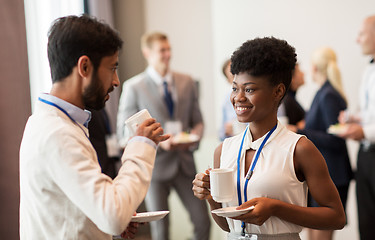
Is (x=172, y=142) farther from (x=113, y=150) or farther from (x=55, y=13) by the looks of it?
(x=55, y=13)

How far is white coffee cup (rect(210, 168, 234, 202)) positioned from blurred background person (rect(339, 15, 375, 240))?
212 cm

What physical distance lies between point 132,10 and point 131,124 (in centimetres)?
402

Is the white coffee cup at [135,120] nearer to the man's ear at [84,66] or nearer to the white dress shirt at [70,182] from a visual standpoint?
the white dress shirt at [70,182]

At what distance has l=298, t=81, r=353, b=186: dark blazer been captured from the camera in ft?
11.4

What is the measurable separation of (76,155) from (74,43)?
1.10 ft

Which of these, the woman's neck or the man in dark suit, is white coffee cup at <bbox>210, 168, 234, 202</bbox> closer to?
the woman's neck

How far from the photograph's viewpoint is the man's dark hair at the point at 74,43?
1.27 m

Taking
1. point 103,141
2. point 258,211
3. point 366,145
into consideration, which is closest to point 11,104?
point 103,141

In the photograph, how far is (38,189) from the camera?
4.09 ft

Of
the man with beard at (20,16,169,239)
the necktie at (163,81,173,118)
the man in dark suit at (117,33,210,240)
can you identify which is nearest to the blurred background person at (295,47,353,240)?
the man in dark suit at (117,33,210,240)

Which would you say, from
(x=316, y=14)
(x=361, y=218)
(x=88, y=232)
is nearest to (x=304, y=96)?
(x=316, y=14)

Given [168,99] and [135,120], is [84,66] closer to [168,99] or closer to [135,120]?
[135,120]

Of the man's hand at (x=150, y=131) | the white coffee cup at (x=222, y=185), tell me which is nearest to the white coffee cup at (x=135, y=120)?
the man's hand at (x=150, y=131)

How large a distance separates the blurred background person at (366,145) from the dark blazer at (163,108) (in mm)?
1300
